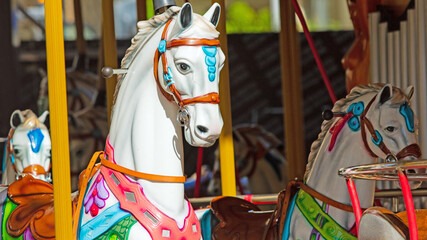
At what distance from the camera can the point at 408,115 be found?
400 cm

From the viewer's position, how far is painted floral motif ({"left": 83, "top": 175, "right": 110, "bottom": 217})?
3.30 meters

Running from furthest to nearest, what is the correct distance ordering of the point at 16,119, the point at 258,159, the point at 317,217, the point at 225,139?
the point at 258,159, the point at 16,119, the point at 225,139, the point at 317,217

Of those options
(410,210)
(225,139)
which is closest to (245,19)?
(225,139)

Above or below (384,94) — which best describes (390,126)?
below

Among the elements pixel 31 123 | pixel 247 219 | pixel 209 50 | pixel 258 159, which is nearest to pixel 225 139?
pixel 247 219

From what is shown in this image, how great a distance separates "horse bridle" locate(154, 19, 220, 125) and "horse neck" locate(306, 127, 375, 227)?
1.04 metres


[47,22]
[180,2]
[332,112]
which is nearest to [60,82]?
[47,22]

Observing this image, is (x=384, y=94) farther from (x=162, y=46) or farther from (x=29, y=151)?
(x=29, y=151)

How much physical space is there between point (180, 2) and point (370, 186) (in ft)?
8.09

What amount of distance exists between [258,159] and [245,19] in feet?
10.7

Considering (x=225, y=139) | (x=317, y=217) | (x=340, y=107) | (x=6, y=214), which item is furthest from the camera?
(x=225, y=139)

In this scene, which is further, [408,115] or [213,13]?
[408,115]

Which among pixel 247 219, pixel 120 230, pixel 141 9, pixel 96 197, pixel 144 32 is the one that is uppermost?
pixel 141 9

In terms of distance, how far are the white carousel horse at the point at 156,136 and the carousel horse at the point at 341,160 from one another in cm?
73
